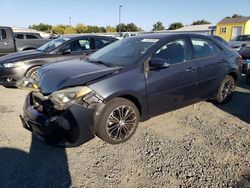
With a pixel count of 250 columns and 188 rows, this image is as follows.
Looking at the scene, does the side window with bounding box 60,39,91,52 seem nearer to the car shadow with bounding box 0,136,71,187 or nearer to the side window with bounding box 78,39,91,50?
the side window with bounding box 78,39,91,50

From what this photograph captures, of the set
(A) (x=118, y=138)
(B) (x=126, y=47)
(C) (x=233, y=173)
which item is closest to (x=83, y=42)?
(B) (x=126, y=47)

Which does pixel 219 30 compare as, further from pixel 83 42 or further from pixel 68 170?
pixel 68 170

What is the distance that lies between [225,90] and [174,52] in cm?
177

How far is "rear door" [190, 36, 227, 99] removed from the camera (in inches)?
179

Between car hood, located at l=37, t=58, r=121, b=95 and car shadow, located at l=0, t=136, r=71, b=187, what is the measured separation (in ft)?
2.77

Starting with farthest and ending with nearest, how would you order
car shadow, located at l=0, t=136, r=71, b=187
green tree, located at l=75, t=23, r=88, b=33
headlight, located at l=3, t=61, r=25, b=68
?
green tree, located at l=75, t=23, r=88, b=33 < headlight, located at l=3, t=61, r=25, b=68 < car shadow, located at l=0, t=136, r=71, b=187

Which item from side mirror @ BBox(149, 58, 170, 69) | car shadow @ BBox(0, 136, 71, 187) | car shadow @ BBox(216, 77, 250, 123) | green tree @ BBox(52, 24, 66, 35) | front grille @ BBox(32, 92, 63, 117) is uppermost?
green tree @ BBox(52, 24, 66, 35)

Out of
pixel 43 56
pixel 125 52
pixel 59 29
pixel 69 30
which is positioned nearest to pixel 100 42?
pixel 43 56

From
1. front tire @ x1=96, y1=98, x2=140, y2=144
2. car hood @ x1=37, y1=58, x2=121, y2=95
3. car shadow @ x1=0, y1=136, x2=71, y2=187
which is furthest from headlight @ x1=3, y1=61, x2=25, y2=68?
front tire @ x1=96, y1=98, x2=140, y2=144

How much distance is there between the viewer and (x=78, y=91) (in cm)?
320

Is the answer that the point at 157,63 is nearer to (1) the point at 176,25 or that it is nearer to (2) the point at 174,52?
(2) the point at 174,52

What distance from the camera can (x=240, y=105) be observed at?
533cm

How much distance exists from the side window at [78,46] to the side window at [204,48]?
12.6 feet

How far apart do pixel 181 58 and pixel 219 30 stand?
39925mm
